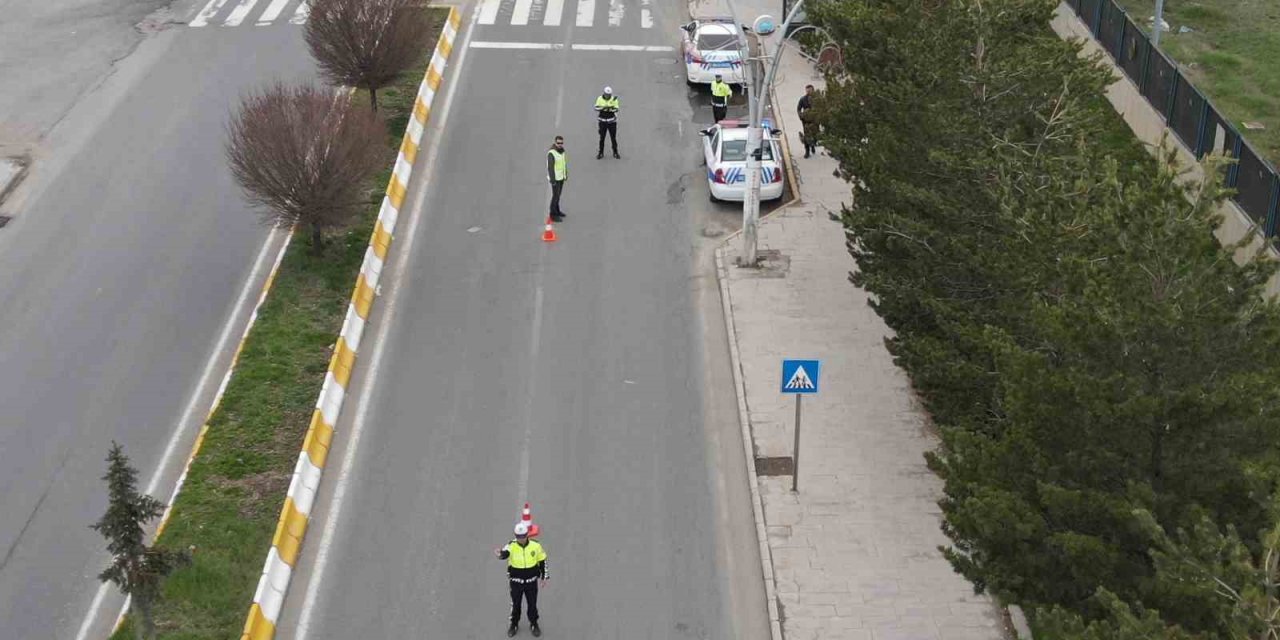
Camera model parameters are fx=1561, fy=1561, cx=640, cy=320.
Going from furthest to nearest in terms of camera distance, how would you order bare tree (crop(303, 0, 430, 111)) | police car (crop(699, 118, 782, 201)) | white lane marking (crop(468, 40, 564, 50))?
white lane marking (crop(468, 40, 564, 50)) → bare tree (crop(303, 0, 430, 111)) → police car (crop(699, 118, 782, 201))

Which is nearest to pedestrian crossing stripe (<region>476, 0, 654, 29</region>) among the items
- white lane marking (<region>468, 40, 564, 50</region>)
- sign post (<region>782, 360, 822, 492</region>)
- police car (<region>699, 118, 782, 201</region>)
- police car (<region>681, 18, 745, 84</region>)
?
white lane marking (<region>468, 40, 564, 50</region>)

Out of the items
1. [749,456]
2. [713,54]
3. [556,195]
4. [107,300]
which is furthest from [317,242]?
[713,54]

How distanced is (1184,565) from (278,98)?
17.8 meters

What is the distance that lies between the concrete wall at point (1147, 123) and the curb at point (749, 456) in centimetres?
644

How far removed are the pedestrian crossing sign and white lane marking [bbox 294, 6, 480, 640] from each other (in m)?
5.62

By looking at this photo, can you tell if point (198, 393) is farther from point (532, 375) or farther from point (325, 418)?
point (532, 375)

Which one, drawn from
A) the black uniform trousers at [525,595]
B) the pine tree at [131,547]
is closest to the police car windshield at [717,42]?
the black uniform trousers at [525,595]

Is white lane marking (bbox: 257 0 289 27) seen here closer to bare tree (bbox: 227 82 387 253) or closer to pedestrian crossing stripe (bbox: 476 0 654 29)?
pedestrian crossing stripe (bbox: 476 0 654 29)

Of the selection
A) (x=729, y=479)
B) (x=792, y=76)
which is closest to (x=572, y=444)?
(x=729, y=479)

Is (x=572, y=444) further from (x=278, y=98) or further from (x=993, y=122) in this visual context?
(x=278, y=98)

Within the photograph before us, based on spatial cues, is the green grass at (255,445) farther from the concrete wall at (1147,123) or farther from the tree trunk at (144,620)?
the concrete wall at (1147,123)

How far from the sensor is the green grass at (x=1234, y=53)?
29312 millimetres

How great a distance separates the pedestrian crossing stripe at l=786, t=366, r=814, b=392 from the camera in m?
18.6

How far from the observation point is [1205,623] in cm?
1207
